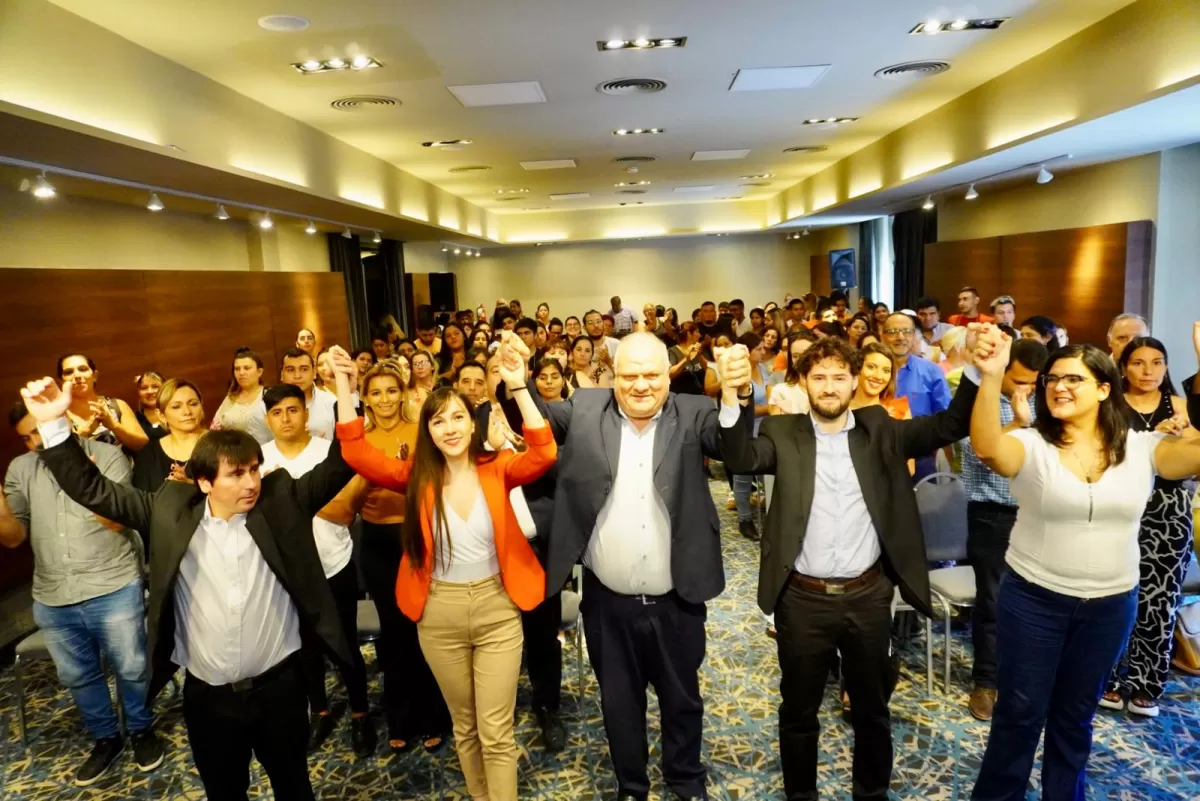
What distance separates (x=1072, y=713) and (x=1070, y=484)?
75 centimetres

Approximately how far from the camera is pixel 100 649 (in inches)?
123

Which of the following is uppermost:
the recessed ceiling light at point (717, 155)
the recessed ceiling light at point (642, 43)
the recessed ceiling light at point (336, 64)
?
the recessed ceiling light at point (717, 155)

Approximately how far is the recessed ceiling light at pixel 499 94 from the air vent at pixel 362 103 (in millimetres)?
593

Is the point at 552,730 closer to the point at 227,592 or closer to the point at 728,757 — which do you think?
the point at 728,757

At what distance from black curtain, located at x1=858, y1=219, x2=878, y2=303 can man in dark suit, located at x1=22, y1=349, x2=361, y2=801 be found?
13300 mm

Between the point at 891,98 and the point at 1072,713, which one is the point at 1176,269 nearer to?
the point at 891,98

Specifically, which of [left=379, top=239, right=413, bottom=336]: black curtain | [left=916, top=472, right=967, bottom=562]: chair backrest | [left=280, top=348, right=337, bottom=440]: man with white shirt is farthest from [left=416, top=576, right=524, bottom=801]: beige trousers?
[left=379, top=239, right=413, bottom=336]: black curtain

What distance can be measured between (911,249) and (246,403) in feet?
33.2

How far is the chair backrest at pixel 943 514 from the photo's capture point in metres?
3.27

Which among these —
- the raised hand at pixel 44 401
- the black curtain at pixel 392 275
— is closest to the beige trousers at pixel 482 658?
the raised hand at pixel 44 401

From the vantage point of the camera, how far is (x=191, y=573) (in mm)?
2088

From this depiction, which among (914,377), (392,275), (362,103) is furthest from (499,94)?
(392,275)

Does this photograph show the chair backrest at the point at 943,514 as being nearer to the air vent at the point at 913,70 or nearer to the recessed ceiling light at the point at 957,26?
the recessed ceiling light at the point at 957,26

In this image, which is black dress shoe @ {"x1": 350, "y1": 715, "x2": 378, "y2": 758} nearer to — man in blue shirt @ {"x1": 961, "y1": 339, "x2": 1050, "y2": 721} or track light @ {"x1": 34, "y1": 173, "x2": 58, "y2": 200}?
man in blue shirt @ {"x1": 961, "y1": 339, "x2": 1050, "y2": 721}
